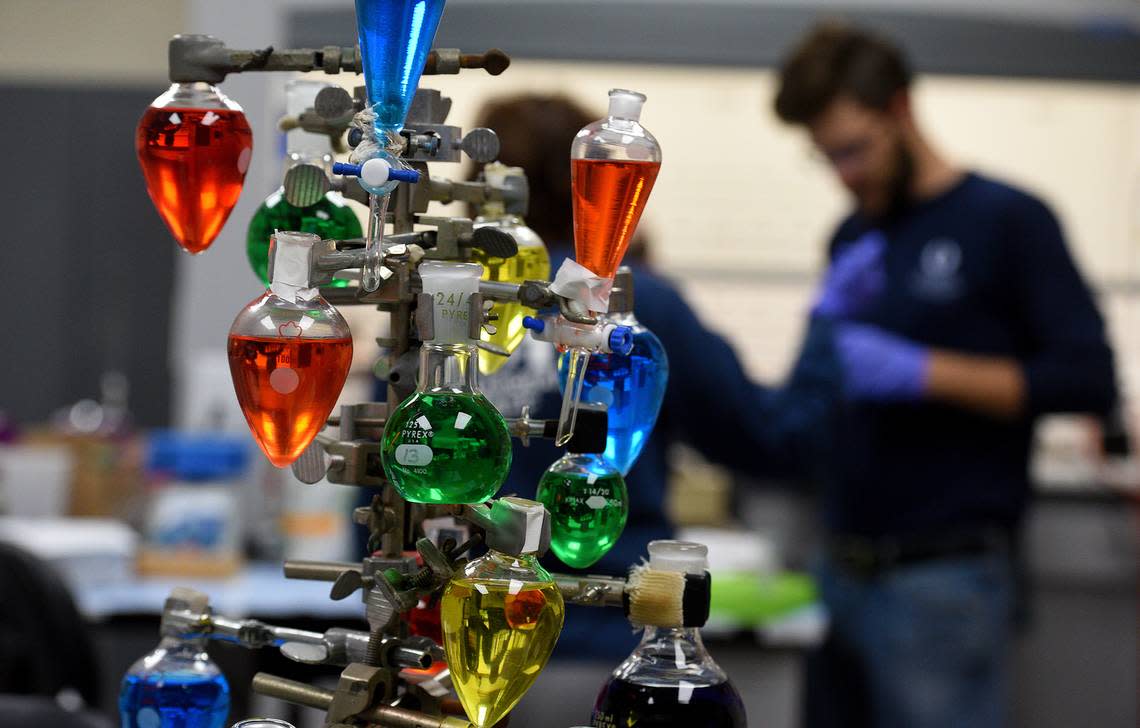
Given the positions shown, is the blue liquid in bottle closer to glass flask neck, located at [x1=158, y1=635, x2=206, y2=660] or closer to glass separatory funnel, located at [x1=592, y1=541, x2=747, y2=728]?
glass flask neck, located at [x1=158, y1=635, x2=206, y2=660]

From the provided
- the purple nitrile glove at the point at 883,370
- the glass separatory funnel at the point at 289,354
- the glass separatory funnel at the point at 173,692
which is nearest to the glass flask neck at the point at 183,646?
the glass separatory funnel at the point at 173,692

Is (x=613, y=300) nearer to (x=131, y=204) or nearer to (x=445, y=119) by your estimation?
(x=445, y=119)

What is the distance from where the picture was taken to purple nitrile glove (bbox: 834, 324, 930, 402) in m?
2.30

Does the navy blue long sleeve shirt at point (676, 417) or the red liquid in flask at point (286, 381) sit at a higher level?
the red liquid in flask at point (286, 381)

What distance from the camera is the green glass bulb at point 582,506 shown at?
2.04 feet

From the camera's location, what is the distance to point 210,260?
3414 millimetres

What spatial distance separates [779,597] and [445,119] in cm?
184

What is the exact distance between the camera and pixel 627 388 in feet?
2.05

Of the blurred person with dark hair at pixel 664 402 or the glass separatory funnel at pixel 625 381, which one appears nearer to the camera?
the glass separatory funnel at pixel 625 381

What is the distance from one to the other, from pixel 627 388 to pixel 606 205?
0.32 ft

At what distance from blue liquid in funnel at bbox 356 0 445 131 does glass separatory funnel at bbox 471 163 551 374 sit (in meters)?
0.09

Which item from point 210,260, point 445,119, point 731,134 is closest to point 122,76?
point 210,260

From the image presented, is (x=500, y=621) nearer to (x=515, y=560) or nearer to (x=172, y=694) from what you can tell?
(x=515, y=560)

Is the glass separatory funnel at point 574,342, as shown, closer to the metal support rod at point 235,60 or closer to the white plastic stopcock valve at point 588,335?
the white plastic stopcock valve at point 588,335
